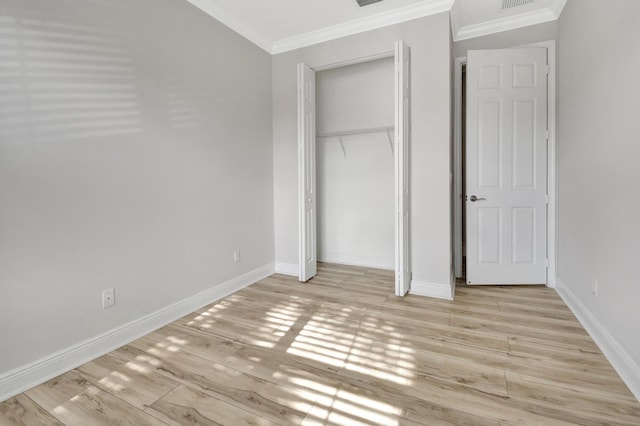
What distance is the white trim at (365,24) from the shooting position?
287cm

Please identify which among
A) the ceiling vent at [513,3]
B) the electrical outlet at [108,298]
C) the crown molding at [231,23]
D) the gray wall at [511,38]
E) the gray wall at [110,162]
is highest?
the ceiling vent at [513,3]

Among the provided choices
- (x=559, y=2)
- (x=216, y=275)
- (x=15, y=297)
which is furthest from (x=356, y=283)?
(x=559, y=2)

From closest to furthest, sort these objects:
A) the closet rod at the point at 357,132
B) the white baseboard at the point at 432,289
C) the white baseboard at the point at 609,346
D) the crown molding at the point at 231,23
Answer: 1. the white baseboard at the point at 609,346
2. the crown molding at the point at 231,23
3. the white baseboard at the point at 432,289
4. the closet rod at the point at 357,132

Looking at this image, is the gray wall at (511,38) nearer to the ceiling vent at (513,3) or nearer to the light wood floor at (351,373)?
the ceiling vent at (513,3)

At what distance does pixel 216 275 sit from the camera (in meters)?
3.01

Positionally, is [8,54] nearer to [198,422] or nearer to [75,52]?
[75,52]

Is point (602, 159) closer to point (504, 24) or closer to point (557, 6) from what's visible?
point (557, 6)

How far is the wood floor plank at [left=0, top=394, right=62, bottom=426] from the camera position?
58.5 inches

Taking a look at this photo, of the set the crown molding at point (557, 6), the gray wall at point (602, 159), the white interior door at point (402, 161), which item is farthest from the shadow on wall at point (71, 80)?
the crown molding at point (557, 6)

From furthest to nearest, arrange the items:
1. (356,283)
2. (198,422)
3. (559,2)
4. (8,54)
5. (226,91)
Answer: (356,283) → (226,91) → (559,2) → (8,54) → (198,422)

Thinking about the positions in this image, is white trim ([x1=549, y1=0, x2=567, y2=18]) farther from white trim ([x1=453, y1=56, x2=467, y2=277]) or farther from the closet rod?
the closet rod

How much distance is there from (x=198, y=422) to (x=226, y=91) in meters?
2.69

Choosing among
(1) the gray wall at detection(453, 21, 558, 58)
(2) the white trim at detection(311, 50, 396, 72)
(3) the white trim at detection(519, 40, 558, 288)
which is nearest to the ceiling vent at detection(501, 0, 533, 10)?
(1) the gray wall at detection(453, 21, 558, 58)

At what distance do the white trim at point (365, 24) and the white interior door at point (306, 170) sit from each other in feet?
1.05
